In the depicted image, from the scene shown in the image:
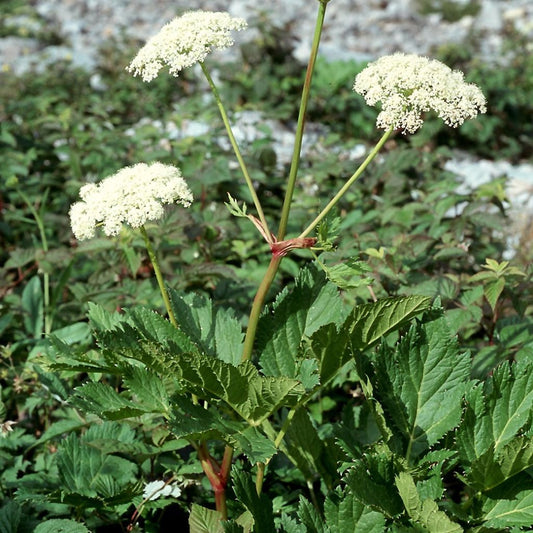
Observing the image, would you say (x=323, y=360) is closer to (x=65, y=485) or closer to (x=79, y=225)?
(x=79, y=225)

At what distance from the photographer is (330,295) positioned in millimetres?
1791

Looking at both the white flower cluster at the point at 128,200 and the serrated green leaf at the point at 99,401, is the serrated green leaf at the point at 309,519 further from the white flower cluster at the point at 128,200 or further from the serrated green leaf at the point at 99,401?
the white flower cluster at the point at 128,200

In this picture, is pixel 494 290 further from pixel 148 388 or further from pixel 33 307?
pixel 33 307

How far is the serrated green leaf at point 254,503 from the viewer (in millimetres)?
1569

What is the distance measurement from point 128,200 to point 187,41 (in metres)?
0.41

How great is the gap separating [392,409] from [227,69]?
4.60m

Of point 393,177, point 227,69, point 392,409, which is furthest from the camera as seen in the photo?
point 227,69

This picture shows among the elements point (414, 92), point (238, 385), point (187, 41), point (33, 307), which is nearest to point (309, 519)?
point (238, 385)

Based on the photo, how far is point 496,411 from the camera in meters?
1.68

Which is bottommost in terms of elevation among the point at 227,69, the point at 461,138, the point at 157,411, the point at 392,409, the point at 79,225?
the point at 461,138

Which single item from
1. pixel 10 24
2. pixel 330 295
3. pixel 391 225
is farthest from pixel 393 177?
pixel 10 24

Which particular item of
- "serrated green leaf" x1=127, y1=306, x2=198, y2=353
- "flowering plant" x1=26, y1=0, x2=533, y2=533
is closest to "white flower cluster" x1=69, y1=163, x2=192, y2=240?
"flowering plant" x1=26, y1=0, x2=533, y2=533

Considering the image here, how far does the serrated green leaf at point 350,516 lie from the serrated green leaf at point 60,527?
60cm

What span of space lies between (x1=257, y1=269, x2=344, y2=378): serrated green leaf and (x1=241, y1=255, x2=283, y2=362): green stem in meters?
0.07
